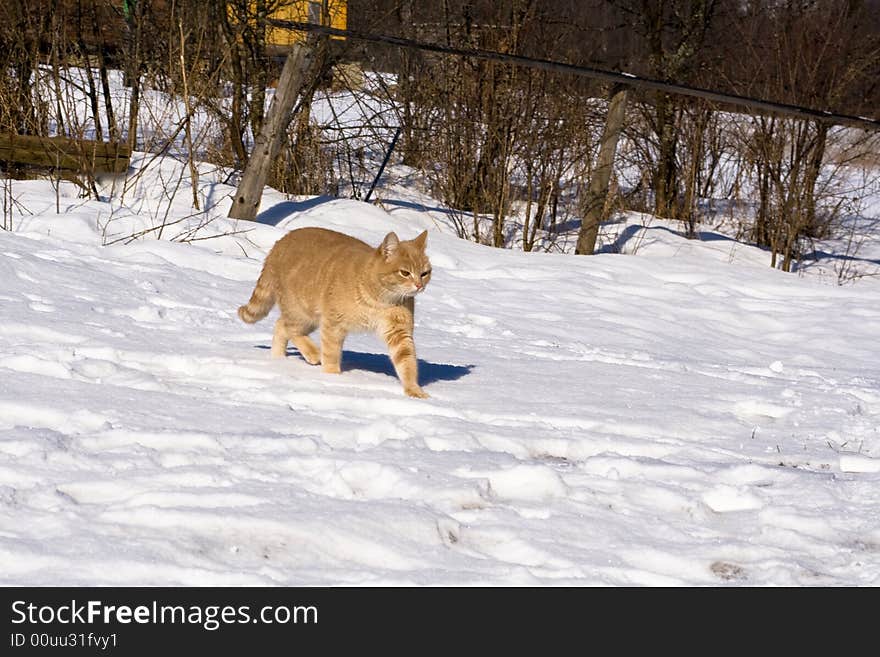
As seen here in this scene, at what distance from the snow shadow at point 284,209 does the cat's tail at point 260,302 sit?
13.0 ft

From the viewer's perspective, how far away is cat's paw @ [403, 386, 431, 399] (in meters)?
4.50

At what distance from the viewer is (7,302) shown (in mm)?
5418

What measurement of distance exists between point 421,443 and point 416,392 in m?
Answer: 0.73

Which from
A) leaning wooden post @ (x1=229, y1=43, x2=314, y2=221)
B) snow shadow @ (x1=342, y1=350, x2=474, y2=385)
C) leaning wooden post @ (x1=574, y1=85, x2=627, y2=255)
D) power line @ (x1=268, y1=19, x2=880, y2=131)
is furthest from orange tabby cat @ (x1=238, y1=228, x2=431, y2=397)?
leaning wooden post @ (x1=574, y1=85, x2=627, y2=255)

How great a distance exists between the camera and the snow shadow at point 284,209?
31.2 ft

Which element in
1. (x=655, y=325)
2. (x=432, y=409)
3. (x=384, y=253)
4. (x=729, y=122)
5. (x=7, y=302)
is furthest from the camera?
(x=729, y=122)

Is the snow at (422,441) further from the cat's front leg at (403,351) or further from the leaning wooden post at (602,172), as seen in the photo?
the leaning wooden post at (602,172)

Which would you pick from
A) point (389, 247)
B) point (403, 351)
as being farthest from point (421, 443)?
point (389, 247)

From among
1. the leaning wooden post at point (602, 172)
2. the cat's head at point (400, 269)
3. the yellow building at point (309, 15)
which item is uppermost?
the yellow building at point (309, 15)

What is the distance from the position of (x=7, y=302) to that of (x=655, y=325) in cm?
441

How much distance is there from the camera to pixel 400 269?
471cm

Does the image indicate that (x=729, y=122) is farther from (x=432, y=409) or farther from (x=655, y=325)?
(x=432, y=409)

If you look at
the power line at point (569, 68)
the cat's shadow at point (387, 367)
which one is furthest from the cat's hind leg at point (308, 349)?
the power line at point (569, 68)

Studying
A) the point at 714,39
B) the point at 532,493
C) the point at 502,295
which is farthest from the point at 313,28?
the point at 714,39
